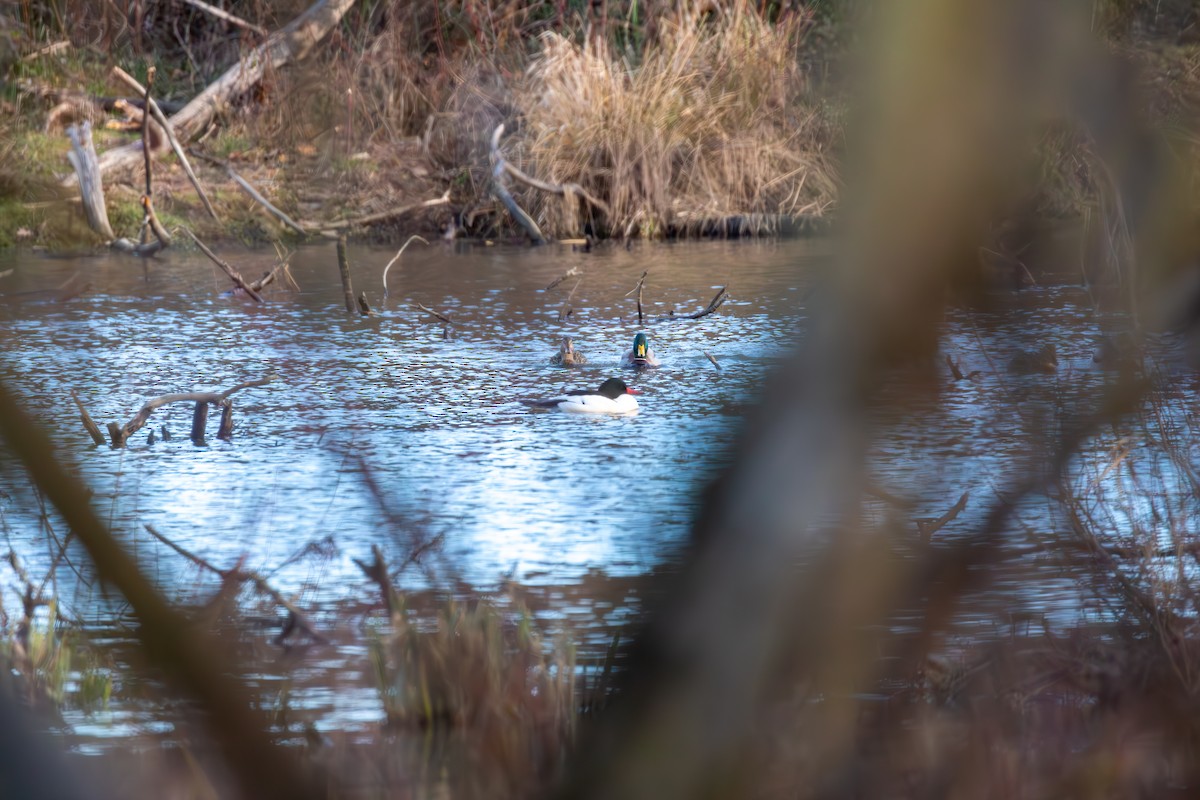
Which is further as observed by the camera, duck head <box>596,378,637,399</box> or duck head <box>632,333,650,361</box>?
duck head <box>632,333,650,361</box>

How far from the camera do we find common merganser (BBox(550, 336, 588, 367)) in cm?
964

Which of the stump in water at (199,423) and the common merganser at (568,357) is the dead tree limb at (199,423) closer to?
the stump in water at (199,423)

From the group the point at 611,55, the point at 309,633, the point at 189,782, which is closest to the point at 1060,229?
the point at 189,782

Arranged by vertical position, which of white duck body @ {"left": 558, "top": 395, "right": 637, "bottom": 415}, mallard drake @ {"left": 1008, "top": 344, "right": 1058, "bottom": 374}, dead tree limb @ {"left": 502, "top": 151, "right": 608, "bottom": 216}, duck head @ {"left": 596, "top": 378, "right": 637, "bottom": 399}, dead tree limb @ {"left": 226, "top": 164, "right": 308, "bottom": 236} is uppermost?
mallard drake @ {"left": 1008, "top": 344, "right": 1058, "bottom": 374}

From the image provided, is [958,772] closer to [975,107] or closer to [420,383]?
[975,107]

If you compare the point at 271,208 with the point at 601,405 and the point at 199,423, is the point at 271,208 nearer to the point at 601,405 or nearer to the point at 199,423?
the point at 199,423

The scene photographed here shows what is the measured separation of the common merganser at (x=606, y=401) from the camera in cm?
798

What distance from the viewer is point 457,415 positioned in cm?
801

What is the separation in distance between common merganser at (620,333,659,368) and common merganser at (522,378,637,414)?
1.26 meters

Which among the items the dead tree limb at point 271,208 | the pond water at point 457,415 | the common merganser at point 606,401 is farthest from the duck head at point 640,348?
the dead tree limb at point 271,208

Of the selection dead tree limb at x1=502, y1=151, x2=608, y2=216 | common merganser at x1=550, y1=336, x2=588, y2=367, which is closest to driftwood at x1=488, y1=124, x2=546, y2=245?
dead tree limb at x1=502, y1=151, x2=608, y2=216

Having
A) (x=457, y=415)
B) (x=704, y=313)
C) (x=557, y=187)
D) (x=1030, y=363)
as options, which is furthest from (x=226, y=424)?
(x=557, y=187)

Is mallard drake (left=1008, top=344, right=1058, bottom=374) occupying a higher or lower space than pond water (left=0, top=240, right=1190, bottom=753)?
higher

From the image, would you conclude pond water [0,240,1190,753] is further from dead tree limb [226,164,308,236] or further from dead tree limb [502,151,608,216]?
dead tree limb [502,151,608,216]
